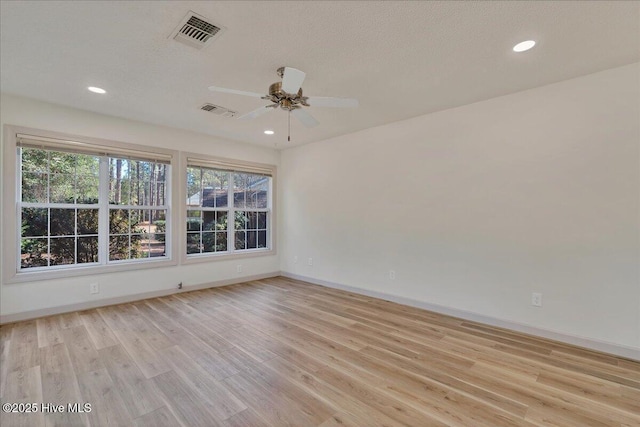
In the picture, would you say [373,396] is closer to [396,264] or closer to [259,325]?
[259,325]

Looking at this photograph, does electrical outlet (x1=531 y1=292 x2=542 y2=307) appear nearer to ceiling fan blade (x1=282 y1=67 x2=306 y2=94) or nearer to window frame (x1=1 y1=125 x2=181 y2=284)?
ceiling fan blade (x1=282 y1=67 x2=306 y2=94)

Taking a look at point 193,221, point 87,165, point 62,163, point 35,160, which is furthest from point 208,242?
point 35,160

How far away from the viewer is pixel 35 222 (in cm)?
A: 361

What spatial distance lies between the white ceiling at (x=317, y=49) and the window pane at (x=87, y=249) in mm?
1804

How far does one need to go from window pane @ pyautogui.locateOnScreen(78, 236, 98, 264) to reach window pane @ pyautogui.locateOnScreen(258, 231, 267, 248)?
8.85ft

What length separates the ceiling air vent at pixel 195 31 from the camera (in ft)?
6.75

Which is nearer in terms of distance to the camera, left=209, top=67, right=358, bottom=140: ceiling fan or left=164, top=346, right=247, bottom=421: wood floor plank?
left=164, top=346, right=247, bottom=421: wood floor plank

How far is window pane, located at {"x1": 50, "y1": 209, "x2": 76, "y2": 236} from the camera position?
12.2ft

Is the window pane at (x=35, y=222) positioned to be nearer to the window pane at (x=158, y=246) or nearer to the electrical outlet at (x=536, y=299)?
the window pane at (x=158, y=246)

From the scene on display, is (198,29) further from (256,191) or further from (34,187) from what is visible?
(256,191)

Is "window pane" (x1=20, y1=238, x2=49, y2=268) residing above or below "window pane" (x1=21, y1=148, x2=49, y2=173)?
below

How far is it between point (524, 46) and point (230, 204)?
4.76m

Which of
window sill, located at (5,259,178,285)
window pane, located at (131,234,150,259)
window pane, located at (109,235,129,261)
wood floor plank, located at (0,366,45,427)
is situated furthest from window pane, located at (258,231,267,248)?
wood floor plank, located at (0,366,45,427)

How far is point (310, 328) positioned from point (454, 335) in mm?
1554
